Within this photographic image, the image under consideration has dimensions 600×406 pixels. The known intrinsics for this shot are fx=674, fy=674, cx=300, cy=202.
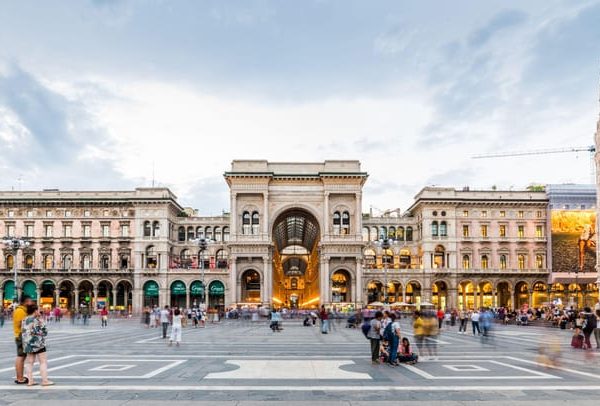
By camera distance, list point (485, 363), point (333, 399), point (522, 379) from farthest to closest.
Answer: point (485, 363), point (522, 379), point (333, 399)

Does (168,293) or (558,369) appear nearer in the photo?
(558,369)

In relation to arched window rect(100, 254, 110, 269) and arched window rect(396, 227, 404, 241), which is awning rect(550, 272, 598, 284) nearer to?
arched window rect(396, 227, 404, 241)

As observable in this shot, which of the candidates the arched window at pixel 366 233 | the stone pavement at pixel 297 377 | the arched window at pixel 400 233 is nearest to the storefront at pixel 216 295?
the arched window at pixel 366 233

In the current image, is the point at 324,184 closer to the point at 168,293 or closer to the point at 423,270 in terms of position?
the point at 423,270

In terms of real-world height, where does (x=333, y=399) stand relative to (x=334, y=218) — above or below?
below

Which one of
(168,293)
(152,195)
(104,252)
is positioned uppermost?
(152,195)

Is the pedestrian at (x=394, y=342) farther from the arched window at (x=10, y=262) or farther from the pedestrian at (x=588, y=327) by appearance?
the arched window at (x=10, y=262)

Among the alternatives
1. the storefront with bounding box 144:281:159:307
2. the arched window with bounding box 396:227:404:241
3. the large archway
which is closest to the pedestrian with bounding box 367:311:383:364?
the large archway

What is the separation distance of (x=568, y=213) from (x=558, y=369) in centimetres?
8017

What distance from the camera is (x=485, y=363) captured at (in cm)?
2086

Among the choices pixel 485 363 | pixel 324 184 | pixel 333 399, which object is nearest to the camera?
pixel 333 399

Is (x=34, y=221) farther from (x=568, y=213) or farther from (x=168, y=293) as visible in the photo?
(x=568, y=213)

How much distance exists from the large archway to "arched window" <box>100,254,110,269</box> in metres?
27.0

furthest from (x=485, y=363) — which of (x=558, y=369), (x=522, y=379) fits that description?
(x=522, y=379)
